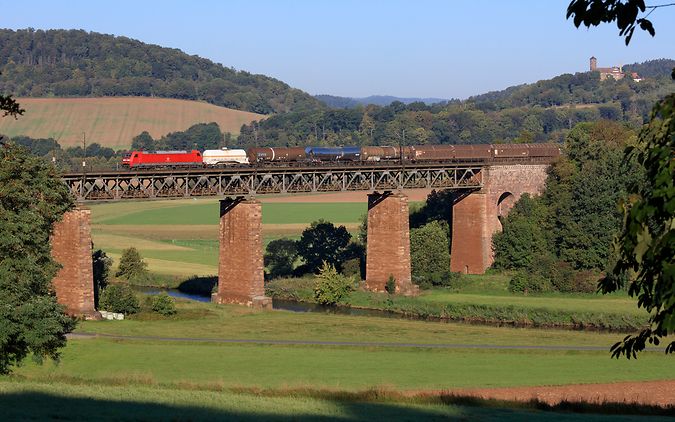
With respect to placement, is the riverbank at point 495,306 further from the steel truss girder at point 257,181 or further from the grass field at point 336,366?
the grass field at point 336,366

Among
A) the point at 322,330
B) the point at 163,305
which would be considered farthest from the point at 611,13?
the point at 163,305

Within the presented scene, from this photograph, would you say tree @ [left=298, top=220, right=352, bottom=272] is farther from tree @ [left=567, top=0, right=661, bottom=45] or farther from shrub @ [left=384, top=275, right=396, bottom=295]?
tree @ [left=567, top=0, right=661, bottom=45]

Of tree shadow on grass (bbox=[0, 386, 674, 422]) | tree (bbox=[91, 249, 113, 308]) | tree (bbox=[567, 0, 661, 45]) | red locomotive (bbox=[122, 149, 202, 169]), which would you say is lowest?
tree (bbox=[91, 249, 113, 308])

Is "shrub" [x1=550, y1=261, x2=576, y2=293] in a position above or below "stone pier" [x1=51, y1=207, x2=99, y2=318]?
below

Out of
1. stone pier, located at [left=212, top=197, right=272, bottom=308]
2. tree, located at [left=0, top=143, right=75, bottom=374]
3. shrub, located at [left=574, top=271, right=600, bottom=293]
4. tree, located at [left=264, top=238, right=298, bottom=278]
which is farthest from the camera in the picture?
Result: tree, located at [left=264, top=238, right=298, bottom=278]

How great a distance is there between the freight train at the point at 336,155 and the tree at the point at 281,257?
9567 millimetres

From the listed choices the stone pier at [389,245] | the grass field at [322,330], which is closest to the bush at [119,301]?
the grass field at [322,330]

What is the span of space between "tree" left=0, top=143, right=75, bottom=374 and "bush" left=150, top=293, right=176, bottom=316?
1431 centimetres

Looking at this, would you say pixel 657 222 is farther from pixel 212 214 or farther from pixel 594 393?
pixel 212 214

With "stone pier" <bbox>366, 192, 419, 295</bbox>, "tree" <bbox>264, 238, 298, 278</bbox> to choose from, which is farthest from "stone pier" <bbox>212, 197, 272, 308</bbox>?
"tree" <bbox>264, 238, 298, 278</bbox>

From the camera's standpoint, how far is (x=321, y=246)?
10956 cm

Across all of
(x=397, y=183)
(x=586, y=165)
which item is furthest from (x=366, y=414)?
(x=586, y=165)

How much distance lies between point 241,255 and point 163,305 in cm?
909

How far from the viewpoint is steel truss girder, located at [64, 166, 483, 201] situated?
3374 inches
